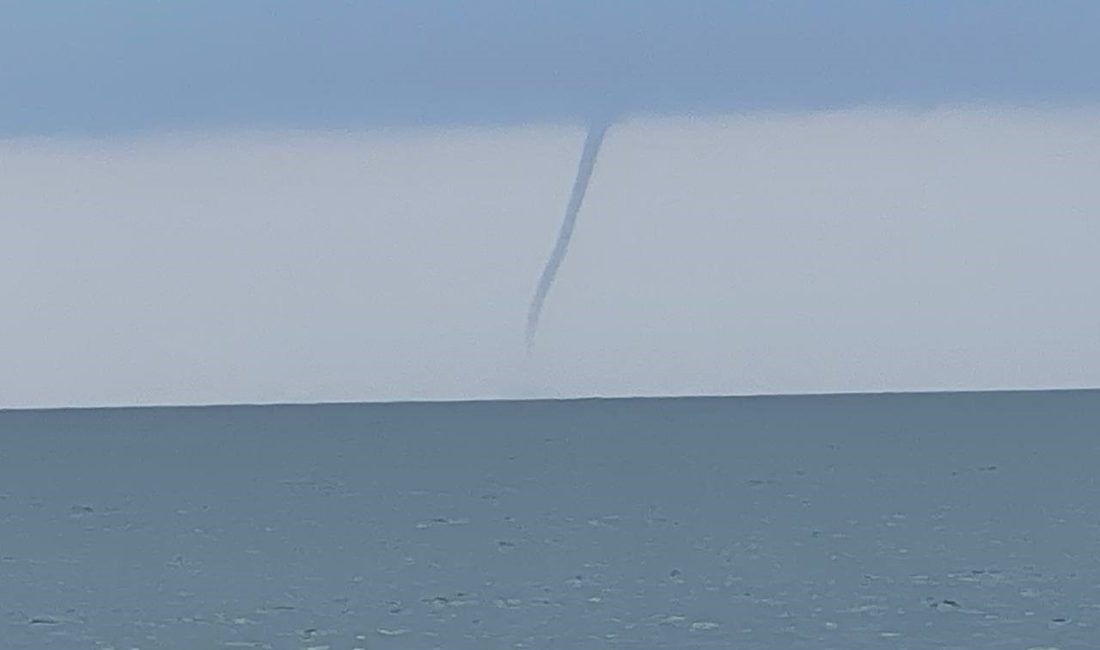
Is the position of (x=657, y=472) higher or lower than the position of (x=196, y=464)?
lower

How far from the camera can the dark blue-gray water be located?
40.7 ft

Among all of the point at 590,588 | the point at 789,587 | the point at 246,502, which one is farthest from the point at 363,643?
the point at 246,502

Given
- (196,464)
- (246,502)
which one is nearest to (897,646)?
(246,502)

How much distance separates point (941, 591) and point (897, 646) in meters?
2.79

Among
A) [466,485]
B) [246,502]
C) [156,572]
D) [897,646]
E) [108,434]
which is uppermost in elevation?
[108,434]

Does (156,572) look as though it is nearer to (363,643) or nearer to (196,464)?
(363,643)

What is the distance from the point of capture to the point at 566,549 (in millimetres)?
17844

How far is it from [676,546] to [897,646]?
20.9 feet

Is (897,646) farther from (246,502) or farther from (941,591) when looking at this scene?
(246,502)

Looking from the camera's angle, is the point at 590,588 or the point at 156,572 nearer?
the point at 590,588

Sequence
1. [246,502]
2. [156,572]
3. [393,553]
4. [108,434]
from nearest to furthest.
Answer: [156,572]
[393,553]
[246,502]
[108,434]

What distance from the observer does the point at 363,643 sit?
1177cm

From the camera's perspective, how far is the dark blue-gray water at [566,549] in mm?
12406

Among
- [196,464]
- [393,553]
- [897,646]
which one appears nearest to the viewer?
[897,646]
